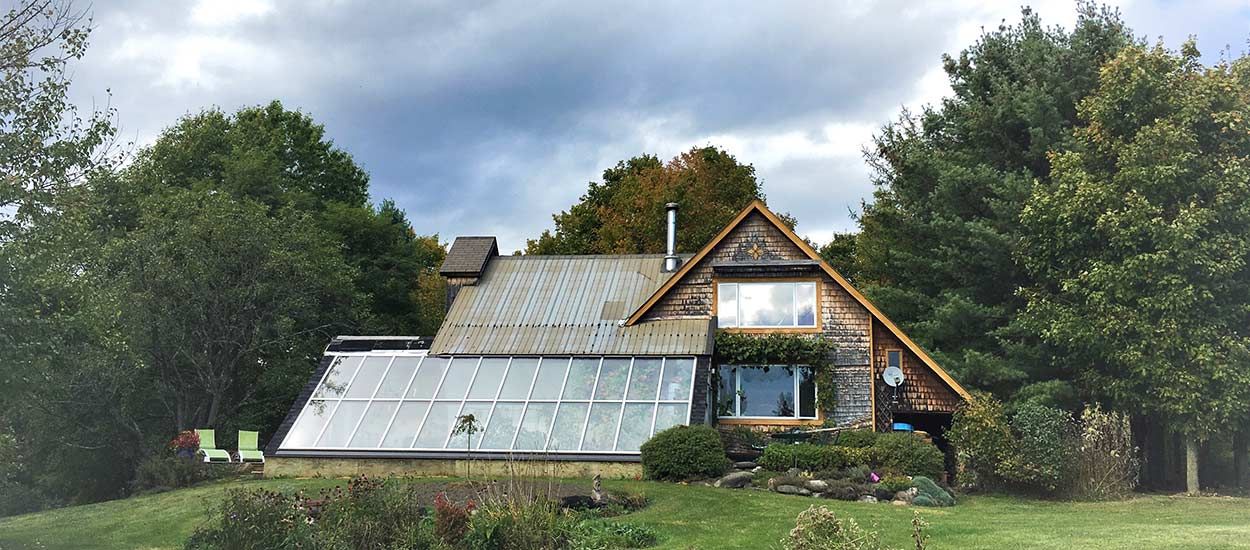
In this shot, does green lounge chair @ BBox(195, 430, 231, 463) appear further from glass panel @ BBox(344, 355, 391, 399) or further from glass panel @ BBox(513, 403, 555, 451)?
glass panel @ BBox(513, 403, 555, 451)

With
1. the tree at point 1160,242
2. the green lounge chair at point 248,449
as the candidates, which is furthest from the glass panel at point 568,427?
the tree at point 1160,242

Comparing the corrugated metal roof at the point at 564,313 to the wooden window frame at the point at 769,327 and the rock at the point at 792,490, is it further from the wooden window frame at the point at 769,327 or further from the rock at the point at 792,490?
the rock at the point at 792,490

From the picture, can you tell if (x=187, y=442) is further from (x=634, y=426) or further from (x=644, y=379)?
(x=644, y=379)

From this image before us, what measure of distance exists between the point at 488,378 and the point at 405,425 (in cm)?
200

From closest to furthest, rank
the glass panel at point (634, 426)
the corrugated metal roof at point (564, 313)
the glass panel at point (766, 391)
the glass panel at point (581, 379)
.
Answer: the glass panel at point (634, 426) < the glass panel at point (581, 379) < the corrugated metal roof at point (564, 313) < the glass panel at point (766, 391)

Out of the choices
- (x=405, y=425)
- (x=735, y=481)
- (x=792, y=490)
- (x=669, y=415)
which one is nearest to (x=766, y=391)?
(x=669, y=415)

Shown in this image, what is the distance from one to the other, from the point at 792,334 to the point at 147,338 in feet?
51.4

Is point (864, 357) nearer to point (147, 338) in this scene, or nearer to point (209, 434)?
point (209, 434)

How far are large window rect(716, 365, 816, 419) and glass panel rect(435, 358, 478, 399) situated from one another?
529 cm

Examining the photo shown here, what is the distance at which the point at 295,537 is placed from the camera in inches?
378

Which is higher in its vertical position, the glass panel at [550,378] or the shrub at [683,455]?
the glass panel at [550,378]

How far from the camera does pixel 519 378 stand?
781 inches

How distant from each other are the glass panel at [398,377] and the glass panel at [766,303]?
7094 millimetres

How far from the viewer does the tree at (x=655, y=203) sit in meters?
37.6
